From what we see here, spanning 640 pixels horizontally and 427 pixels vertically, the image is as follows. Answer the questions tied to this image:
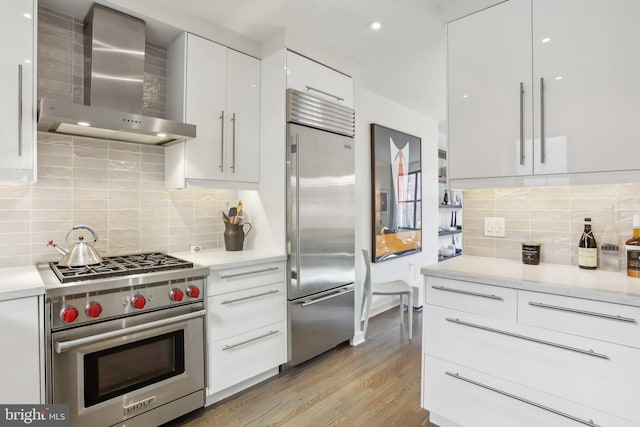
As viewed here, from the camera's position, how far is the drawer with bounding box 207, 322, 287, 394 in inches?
84.0

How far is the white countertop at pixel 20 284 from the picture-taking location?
146cm

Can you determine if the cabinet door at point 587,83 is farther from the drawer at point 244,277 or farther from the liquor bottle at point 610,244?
the drawer at point 244,277

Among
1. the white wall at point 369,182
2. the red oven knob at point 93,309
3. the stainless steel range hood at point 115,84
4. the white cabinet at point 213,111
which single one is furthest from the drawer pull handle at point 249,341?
the stainless steel range hood at point 115,84

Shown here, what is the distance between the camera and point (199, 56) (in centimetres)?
237

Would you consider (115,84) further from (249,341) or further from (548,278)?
(548,278)

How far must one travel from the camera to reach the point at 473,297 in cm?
173

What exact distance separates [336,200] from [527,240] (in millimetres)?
1394

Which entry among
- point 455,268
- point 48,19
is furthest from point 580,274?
point 48,19

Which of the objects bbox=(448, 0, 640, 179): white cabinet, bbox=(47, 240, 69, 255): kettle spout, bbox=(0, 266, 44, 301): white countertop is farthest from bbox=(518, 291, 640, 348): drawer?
bbox=(47, 240, 69, 255): kettle spout

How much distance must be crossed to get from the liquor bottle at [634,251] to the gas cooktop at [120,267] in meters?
2.31

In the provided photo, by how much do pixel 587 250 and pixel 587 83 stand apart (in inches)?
33.1

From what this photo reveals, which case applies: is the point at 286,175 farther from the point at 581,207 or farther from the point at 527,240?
the point at 581,207

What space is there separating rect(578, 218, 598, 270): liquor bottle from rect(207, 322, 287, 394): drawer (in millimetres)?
1907

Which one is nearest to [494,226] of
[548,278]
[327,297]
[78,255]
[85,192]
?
[548,278]
